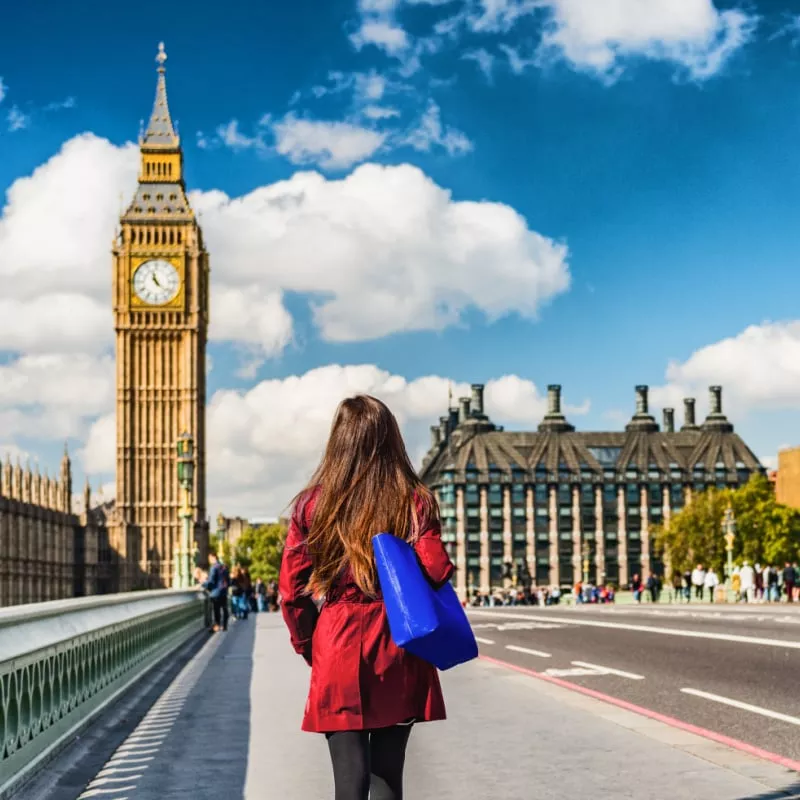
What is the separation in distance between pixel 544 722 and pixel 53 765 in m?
3.92

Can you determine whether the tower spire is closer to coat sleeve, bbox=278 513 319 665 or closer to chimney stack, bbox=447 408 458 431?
chimney stack, bbox=447 408 458 431

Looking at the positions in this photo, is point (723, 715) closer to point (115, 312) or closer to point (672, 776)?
point (672, 776)

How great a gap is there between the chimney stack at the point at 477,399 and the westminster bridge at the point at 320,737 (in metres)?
136

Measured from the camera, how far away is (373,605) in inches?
186

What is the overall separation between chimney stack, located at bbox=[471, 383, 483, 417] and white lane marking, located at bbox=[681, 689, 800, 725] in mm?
141047

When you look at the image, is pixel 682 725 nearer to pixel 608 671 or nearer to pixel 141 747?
pixel 141 747

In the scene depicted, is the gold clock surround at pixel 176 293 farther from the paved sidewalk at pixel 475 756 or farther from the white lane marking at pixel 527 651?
the paved sidewalk at pixel 475 756

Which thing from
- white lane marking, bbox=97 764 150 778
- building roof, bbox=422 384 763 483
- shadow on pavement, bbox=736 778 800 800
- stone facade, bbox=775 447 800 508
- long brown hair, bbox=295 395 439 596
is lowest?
white lane marking, bbox=97 764 150 778

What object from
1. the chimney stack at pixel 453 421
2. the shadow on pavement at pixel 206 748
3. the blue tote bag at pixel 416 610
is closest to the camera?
the blue tote bag at pixel 416 610

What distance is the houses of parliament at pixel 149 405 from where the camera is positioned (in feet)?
365

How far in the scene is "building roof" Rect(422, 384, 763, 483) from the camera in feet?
496

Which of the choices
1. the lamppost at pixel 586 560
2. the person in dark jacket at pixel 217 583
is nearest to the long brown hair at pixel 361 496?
the person in dark jacket at pixel 217 583

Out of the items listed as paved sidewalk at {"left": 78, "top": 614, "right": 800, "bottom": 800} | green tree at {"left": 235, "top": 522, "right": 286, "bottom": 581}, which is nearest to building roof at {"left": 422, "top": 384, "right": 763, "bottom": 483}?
green tree at {"left": 235, "top": 522, "right": 286, "bottom": 581}

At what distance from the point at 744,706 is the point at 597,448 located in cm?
14312
